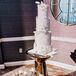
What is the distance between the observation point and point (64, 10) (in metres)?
3.76

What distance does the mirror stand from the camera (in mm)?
3668

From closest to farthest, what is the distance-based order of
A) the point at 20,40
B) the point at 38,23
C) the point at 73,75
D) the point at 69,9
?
the point at 73,75 → the point at 38,23 → the point at 69,9 → the point at 20,40

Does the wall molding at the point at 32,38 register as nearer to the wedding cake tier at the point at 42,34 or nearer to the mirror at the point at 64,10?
the mirror at the point at 64,10

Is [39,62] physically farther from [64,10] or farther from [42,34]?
[64,10]

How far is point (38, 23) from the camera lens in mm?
2465

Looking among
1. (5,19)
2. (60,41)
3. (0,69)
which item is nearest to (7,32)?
(5,19)

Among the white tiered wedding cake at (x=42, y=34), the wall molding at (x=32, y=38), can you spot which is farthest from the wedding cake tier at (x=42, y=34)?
the wall molding at (x=32, y=38)

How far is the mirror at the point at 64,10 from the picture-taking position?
3.67 meters

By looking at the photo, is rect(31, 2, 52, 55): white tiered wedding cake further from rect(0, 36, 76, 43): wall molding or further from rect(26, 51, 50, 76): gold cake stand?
rect(0, 36, 76, 43): wall molding

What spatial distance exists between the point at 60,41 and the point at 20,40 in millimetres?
963

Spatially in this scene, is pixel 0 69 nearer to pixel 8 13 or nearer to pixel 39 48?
pixel 8 13

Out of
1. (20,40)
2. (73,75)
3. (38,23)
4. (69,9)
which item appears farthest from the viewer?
(20,40)

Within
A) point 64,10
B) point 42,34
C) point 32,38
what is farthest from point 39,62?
point 64,10

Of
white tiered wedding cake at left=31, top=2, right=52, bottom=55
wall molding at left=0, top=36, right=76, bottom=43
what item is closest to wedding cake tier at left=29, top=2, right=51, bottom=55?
white tiered wedding cake at left=31, top=2, right=52, bottom=55
